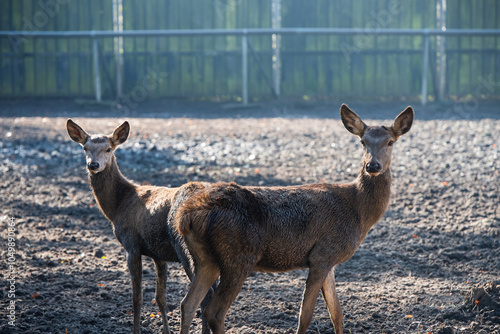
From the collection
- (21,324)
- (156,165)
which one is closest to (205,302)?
(21,324)

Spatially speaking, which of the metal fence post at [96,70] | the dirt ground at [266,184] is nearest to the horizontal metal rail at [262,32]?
the metal fence post at [96,70]

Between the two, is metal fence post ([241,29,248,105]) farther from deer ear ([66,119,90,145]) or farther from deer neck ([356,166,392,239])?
A: deer neck ([356,166,392,239])

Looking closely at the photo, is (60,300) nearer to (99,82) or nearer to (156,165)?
(156,165)

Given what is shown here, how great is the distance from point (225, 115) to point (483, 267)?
9710mm

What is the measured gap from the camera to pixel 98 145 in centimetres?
596

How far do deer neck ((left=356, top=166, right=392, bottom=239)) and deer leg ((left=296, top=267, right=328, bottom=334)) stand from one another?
2.28 feet

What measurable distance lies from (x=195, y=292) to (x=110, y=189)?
6.16ft

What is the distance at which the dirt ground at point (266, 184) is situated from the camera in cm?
538

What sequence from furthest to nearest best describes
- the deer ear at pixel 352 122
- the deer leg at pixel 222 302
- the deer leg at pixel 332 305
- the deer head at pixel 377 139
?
the deer ear at pixel 352 122
the deer head at pixel 377 139
the deer leg at pixel 332 305
the deer leg at pixel 222 302

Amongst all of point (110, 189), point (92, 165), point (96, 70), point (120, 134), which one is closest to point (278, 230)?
point (110, 189)

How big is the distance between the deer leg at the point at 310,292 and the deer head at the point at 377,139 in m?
1.03

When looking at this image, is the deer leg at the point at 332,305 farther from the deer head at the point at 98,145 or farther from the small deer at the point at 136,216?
the deer head at the point at 98,145

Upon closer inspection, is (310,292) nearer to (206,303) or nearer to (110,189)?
(206,303)

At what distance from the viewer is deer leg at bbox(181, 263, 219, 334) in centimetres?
443
